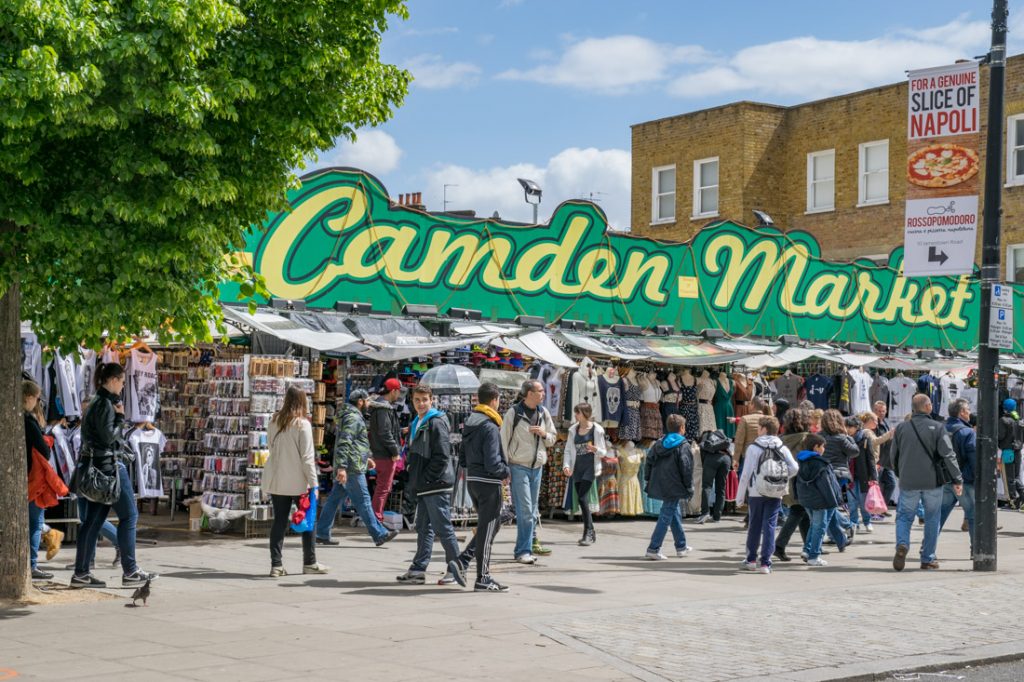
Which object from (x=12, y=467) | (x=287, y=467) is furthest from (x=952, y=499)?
(x=12, y=467)

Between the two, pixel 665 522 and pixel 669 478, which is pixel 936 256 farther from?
pixel 665 522

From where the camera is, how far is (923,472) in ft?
45.2

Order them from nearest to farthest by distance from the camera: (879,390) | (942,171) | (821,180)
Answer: (942,171) < (879,390) < (821,180)

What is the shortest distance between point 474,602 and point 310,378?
631 cm

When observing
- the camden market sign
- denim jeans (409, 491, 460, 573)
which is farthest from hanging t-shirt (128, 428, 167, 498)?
denim jeans (409, 491, 460, 573)

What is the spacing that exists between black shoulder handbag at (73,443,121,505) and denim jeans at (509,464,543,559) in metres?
4.15

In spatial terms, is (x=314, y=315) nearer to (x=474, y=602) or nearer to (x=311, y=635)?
(x=474, y=602)

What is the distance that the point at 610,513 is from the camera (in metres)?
19.0

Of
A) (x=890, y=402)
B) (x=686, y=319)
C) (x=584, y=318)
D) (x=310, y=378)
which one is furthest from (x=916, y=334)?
(x=310, y=378)

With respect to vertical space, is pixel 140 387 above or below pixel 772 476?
above

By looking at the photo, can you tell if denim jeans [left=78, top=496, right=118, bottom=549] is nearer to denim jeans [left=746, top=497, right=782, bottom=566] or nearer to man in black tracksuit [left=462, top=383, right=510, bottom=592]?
man in black tracksuit [left=462, top=383, right=510, bottom=592]

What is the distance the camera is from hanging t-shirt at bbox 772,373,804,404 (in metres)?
22.0

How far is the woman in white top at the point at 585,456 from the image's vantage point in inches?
622

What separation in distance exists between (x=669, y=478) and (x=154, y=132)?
6882mm
